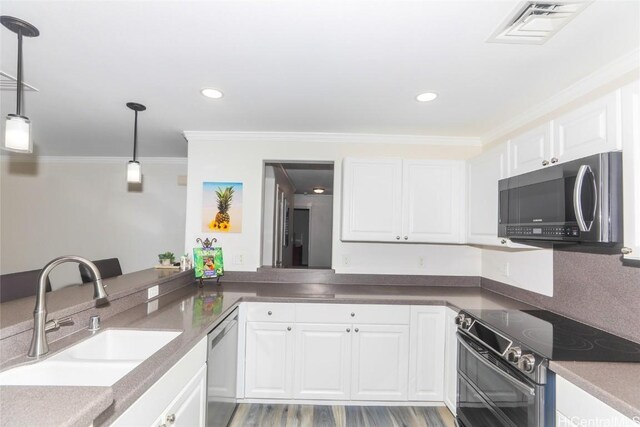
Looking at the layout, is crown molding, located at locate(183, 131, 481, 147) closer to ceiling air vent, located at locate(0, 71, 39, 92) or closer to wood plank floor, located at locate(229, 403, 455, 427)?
ceiling air vent, located at locate(0, 71, 39, 92)

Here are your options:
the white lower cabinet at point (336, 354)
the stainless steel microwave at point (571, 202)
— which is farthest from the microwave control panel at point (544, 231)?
the white lower cabinet at point (336, 354)

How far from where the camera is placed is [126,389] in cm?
98

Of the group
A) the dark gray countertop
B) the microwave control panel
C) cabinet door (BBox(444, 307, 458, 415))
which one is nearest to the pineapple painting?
the dark gray countertop

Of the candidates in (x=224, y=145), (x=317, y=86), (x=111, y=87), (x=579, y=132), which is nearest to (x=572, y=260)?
(x=579, y=132)

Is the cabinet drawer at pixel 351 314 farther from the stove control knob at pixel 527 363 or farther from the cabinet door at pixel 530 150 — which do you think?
the cabinet door at pixel 530 150

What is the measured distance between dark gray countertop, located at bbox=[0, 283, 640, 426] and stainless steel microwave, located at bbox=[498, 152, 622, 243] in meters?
0.57

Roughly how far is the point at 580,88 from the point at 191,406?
2809 millimetres

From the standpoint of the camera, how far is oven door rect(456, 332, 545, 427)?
136 centimetres

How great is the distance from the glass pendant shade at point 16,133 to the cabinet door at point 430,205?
8.17ft

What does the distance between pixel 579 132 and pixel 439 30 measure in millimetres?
868

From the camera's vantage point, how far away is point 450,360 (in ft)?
7.41

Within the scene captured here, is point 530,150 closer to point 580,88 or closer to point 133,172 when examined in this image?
point 580,88

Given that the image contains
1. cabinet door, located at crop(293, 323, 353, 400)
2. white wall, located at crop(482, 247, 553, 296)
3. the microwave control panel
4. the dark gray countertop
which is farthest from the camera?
cabinet door, located at crop(293, 323, 353, 400)

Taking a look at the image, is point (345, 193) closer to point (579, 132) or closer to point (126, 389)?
point (579, 132)
